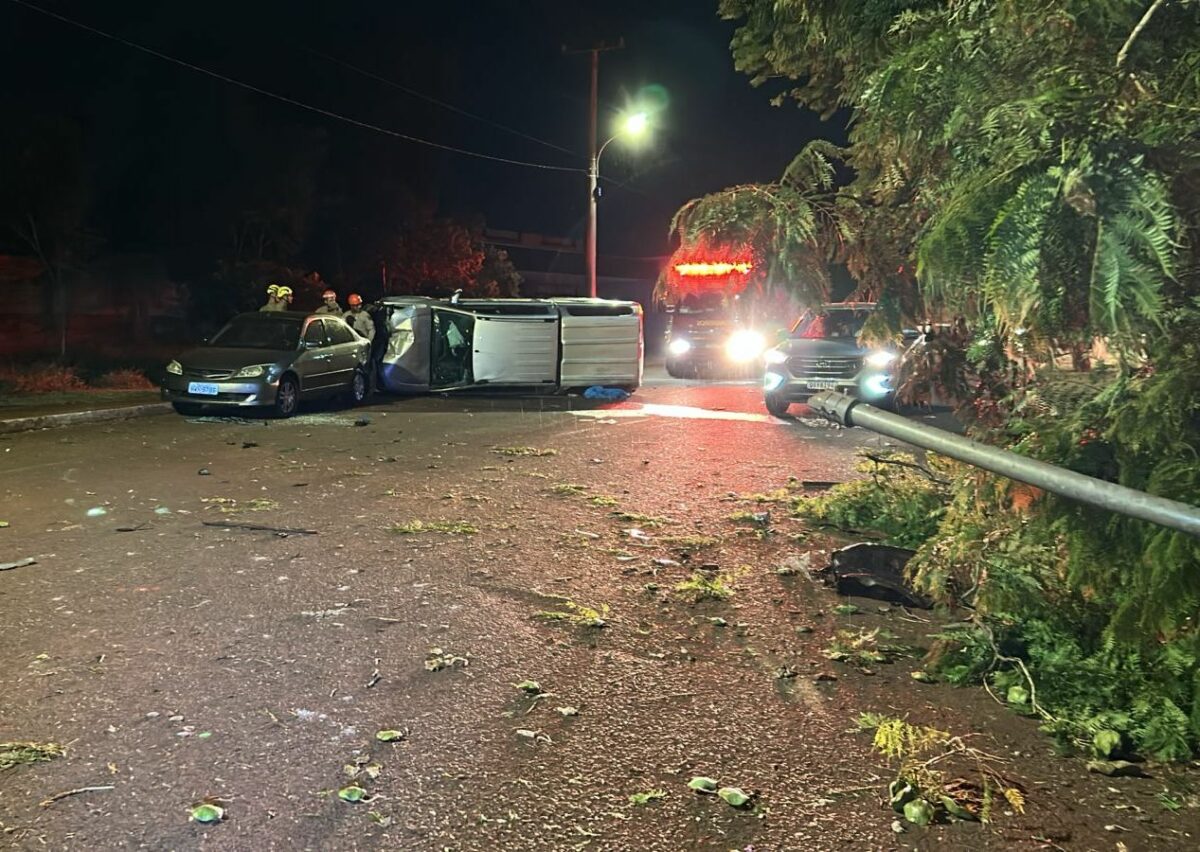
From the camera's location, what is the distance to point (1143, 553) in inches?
141

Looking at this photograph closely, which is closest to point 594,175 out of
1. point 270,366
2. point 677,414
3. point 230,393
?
point 677,414

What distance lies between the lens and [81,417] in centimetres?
1348

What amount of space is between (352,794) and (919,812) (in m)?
1.95

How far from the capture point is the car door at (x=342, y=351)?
15.8 m

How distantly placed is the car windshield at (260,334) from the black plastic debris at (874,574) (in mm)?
10950

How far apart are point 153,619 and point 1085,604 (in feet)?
15.6

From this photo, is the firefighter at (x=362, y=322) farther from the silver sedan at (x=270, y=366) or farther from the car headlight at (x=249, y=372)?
the car headlight at (x=249, y=372)

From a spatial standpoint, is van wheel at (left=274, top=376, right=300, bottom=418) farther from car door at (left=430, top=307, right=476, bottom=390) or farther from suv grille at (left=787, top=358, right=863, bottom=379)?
suv grille at (left=787, top=358, right=863, bottom=379)

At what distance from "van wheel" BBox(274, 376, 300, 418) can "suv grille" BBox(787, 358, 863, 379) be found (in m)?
7.71

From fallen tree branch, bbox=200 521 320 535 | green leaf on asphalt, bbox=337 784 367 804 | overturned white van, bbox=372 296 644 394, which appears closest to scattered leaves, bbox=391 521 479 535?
fallen tree branch, bbox=200 521 320 535

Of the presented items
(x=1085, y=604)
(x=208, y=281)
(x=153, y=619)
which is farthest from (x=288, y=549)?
(x=208, y=281)

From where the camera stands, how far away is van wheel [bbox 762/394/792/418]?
15.2 meters

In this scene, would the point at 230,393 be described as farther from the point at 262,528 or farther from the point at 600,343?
the point at 262,528

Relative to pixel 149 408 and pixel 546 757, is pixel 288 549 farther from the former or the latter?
pixel 149 408
